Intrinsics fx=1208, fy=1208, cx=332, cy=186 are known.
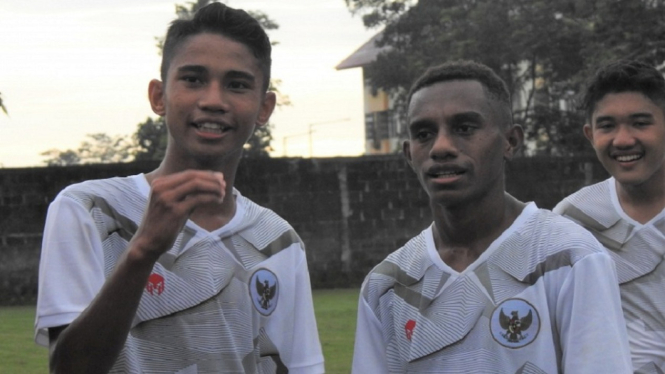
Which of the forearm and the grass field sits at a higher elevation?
the forearm

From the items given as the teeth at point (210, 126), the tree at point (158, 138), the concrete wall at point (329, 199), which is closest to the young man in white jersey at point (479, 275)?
the teeth at point (210, 126)

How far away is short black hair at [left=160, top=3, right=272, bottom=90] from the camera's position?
3424 mm

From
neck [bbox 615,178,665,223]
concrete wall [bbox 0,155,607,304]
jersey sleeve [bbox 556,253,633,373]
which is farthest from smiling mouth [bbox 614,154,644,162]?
concrete wall [bbox 0,155,607,304]

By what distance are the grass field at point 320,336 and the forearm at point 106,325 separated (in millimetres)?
5808

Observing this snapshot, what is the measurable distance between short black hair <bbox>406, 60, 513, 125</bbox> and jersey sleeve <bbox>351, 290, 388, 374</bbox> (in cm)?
65

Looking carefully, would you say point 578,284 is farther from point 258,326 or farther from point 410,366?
point 258,326

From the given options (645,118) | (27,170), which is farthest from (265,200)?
(645,118)

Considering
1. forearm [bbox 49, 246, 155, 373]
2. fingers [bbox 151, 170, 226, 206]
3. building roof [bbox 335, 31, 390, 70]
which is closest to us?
fingers [bbox 151, 170, 226, 206]

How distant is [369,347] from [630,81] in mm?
1977

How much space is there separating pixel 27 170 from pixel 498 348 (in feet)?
42.8

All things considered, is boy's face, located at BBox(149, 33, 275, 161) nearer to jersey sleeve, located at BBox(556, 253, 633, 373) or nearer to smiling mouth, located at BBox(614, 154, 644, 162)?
jersey sleeve, located at BBox(556, 253, 633, 373)

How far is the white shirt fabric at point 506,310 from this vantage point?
2992 mm

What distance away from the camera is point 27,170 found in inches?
606

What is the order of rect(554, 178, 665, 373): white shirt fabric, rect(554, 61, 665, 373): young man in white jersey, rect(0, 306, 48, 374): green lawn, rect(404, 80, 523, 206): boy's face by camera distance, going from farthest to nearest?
rect(0, 306, 48, 374): green lawn < rect(554, 61, 665, 373): young man in white jersey < rect(554, 178, 665, 373): white shirt fabric < rect(404, 80, 523, 206): boy's face
